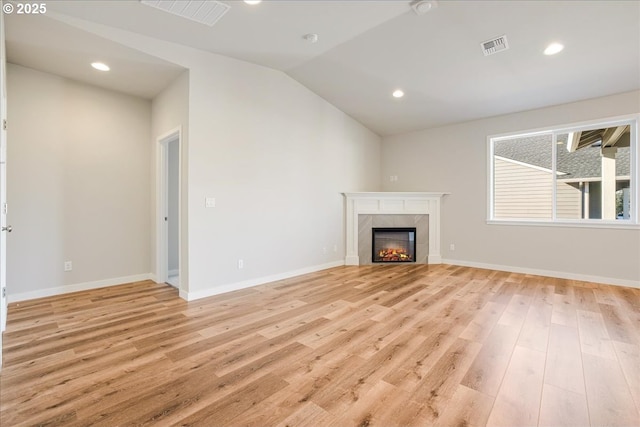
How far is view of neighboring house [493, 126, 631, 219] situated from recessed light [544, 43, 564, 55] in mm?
1837

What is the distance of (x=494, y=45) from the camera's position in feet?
11.1

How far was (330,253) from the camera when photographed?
5.36 m

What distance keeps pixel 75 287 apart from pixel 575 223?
23.7 feet

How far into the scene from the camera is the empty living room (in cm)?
187

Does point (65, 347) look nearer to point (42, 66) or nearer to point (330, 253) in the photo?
point (42, 66)

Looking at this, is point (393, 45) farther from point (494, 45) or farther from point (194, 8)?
point (194, 8)

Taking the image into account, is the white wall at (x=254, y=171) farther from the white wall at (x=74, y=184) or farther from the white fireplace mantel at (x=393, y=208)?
the white wall at (x=74, y=184)

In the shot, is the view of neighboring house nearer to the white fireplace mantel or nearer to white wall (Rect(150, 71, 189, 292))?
the white fireplace mantel

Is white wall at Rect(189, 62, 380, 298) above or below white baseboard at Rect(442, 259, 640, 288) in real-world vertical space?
above

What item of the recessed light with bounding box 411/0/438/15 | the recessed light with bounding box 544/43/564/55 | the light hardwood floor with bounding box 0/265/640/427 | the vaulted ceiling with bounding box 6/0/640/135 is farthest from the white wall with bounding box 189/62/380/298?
the recessed light with bounding box 544/43/564/55

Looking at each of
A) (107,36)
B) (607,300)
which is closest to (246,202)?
(107,36)

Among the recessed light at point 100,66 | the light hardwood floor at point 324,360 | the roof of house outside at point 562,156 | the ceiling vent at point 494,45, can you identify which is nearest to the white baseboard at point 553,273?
the light hardwood floor at point 324,360

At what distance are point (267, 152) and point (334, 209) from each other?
1761 millimetres

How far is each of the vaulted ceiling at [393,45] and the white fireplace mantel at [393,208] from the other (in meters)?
1.83
